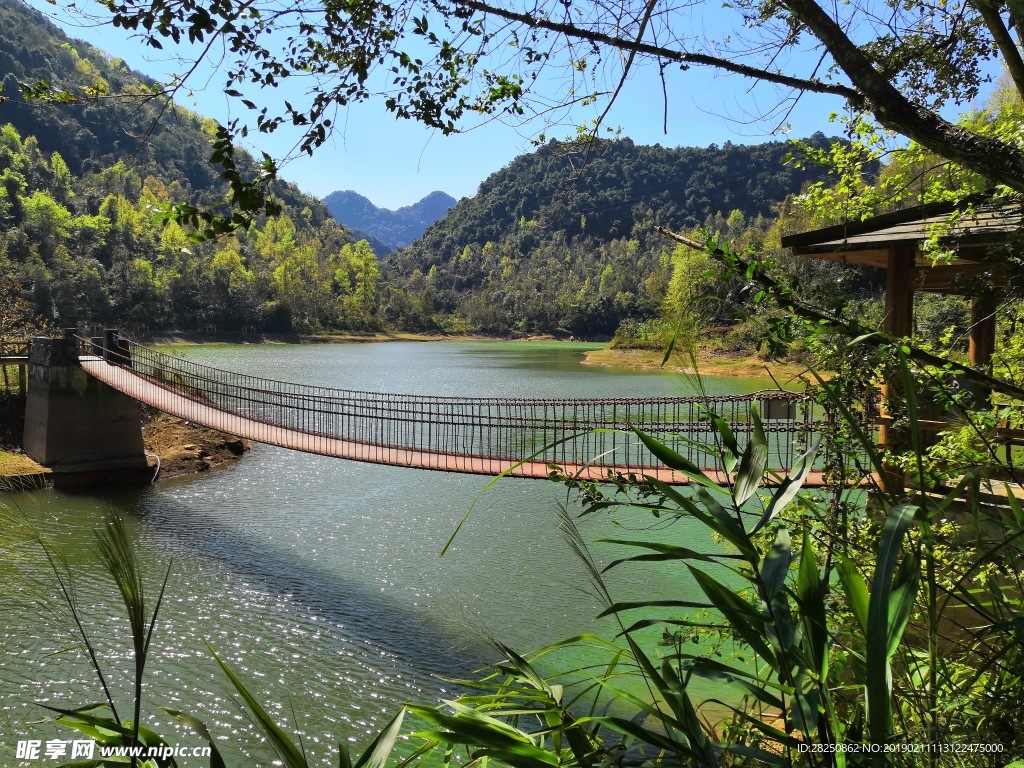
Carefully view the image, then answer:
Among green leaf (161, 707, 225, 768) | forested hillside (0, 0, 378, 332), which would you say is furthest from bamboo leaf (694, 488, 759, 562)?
forested hillside (0, 0, 378, 332)

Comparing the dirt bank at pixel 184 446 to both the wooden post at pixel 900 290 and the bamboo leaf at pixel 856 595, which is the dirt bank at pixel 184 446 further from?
the bamboo leaf at pixel 856 595

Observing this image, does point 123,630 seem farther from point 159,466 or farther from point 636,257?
point 636,257

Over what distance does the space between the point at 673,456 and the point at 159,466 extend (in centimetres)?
1088

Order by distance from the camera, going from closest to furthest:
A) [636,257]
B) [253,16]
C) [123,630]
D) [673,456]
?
1. [673,456]
2. [253,16]
3. [123,630]
4. [636,257]

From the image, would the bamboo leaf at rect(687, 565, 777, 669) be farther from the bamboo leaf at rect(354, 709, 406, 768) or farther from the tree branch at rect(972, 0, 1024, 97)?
the tree branch at rect(972, 0, 1024, 97)

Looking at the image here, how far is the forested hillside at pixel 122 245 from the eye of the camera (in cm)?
3747

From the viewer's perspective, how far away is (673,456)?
2.97 feet

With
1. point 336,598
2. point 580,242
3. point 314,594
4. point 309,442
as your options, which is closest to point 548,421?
point 336,598

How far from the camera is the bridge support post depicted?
947cm

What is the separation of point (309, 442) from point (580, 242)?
75.4 m

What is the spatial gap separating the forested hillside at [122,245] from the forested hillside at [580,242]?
9.19 meters

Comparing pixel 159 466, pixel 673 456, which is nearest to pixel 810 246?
pixel 673 456

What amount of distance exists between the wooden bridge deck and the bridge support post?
311mm

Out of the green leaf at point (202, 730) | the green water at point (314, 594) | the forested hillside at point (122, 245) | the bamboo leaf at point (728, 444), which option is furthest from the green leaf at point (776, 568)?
the forested hillside at point (122, 245)
